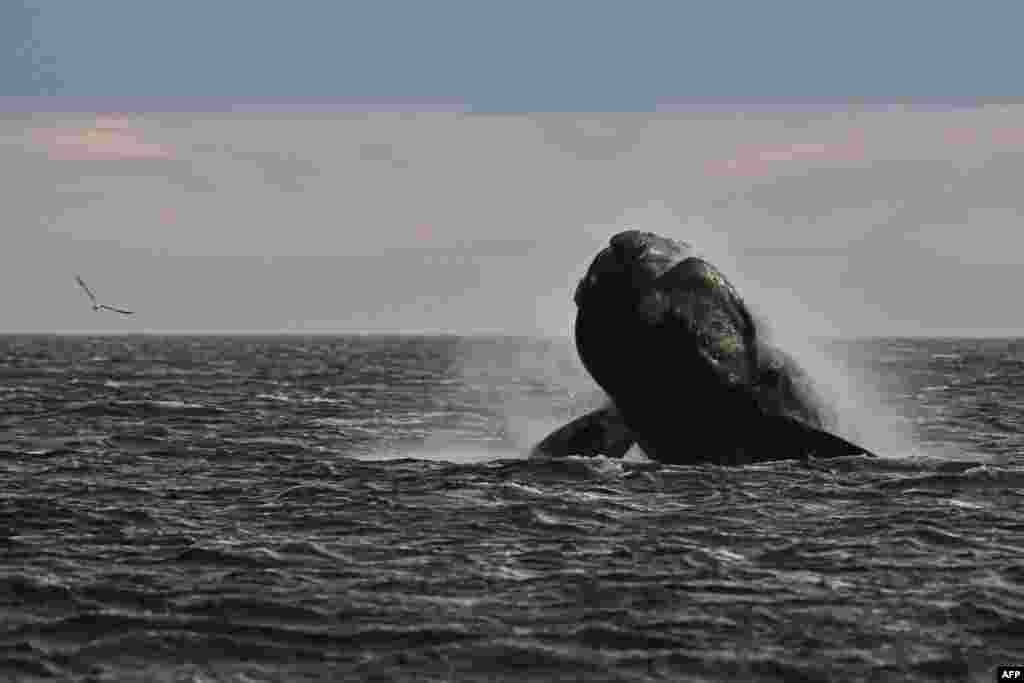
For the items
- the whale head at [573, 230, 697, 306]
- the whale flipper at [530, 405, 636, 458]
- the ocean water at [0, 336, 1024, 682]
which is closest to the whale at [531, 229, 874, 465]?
the whale head at [573, 230, 697, 306]

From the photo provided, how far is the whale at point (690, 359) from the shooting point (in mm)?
17594

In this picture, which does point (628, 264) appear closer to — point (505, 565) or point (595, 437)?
point (595, 437)

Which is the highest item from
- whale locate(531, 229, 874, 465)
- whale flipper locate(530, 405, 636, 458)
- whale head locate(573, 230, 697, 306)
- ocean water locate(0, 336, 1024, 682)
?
whale head locate(573, 230, 697, 306)

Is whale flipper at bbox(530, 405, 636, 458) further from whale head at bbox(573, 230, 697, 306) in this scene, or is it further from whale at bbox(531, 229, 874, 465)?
whale head at bbox(573, 230, 697, 306)

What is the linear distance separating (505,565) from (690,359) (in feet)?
16.9

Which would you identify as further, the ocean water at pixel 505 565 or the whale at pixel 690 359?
the whale at pixel 690 359

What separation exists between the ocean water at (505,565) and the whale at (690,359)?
0.48 meters

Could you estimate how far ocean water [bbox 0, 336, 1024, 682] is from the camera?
34.1 ft

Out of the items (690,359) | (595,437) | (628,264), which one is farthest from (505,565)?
(595,437)

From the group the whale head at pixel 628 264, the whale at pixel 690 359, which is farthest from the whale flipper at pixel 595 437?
the whale head at pixel 628 264

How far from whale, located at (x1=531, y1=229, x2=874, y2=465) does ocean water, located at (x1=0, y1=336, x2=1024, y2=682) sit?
18.7 inches

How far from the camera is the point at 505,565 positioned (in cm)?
1354

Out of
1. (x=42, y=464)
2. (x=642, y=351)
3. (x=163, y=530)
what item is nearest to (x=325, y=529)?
(x=163, y=530)

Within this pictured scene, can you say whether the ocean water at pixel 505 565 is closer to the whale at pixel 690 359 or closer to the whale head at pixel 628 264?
the whale at pixel 690 359
